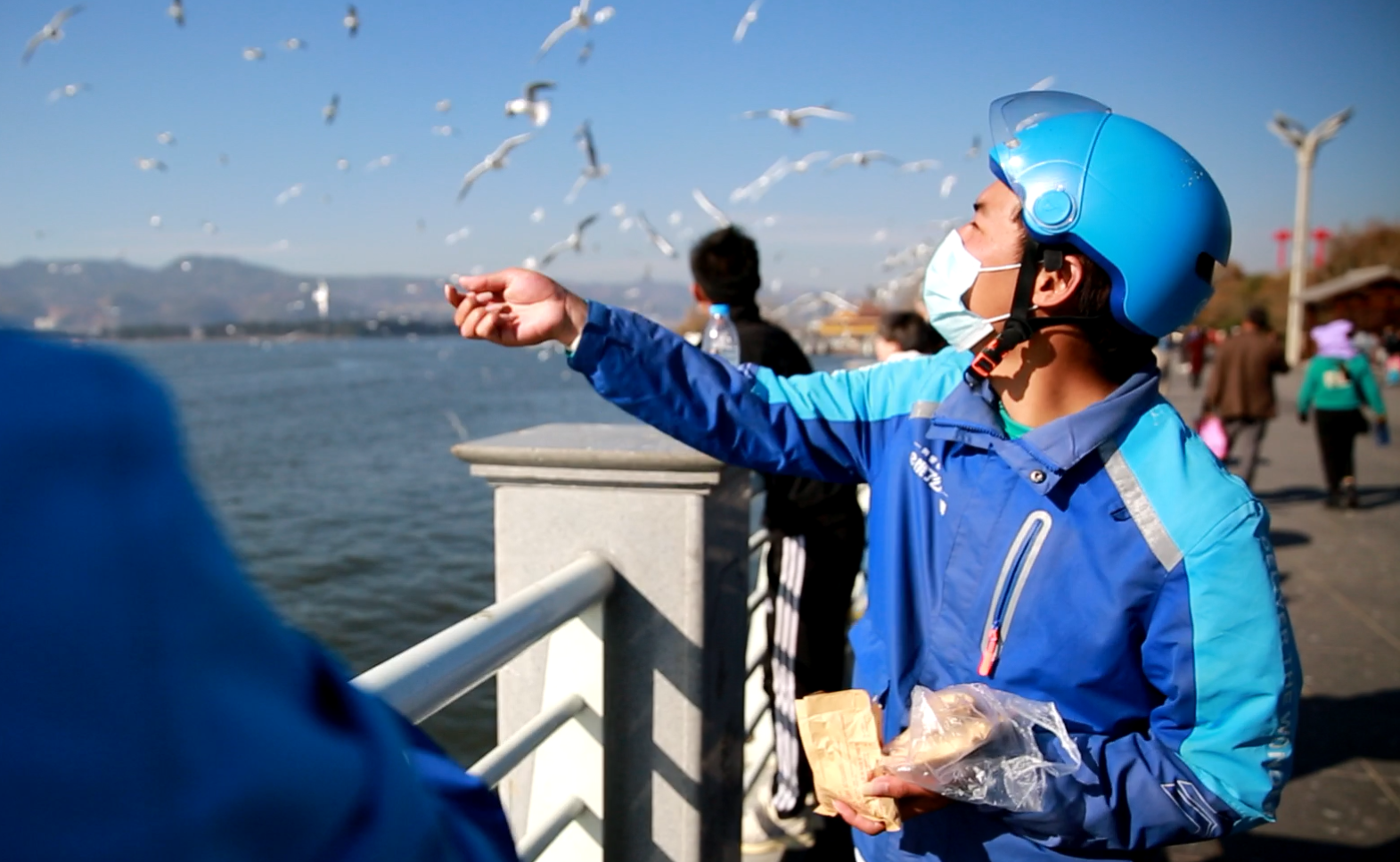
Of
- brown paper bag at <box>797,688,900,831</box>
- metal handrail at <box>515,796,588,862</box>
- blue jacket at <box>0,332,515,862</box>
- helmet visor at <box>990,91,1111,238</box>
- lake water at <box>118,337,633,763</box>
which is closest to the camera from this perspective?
blue jacket at <box>0,332,515,862</box>

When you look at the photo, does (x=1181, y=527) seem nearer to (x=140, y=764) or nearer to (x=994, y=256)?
(x=994, y=256)

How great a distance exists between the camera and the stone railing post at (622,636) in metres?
2.64

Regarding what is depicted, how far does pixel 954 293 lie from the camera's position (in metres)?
2.14

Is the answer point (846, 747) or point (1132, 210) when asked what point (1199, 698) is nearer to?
point (846, 747)

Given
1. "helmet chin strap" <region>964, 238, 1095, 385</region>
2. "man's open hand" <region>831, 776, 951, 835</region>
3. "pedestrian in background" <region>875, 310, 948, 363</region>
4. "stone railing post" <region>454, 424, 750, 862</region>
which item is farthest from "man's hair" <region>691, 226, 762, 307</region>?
"man's open hand" <region>831, 776, 951, 835</region>

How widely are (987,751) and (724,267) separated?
10.3 feet

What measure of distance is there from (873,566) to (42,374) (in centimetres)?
176

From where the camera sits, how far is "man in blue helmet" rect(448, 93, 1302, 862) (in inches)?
66.2

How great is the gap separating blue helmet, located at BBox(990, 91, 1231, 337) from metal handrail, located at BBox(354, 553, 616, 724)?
1.22 m

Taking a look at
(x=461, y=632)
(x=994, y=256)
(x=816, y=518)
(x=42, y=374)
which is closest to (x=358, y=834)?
(x=42, y=374)

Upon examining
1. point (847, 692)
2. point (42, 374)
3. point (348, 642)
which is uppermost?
point (42, 374)

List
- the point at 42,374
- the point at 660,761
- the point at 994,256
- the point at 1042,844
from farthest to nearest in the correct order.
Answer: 1. the point at 660,761
2. the point at 994,256
3. the point at 1042,844
4. the point at 42,374

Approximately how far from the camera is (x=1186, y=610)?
167 centimetres

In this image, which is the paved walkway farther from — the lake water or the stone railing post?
the lake water
